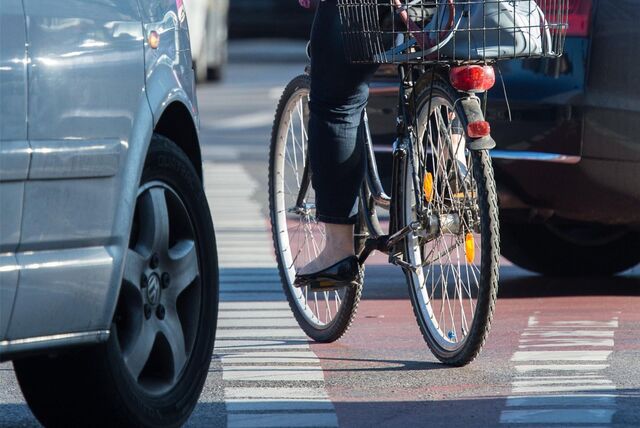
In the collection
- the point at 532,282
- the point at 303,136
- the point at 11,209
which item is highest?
the point at 11,209

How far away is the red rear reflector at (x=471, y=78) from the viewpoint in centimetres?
523

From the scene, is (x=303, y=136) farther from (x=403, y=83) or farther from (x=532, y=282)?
(x=532, y=282)

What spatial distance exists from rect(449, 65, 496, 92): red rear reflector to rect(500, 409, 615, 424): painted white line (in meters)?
1.00

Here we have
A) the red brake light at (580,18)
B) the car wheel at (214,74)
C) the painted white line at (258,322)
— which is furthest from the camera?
the car wheel at (214,74)

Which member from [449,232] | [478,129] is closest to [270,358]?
[449,232]

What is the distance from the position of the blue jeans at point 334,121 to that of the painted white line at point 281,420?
44.3 inches

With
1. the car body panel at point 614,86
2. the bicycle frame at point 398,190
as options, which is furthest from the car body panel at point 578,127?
the bicycle frame at point 398,190

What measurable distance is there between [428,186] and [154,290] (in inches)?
52.9

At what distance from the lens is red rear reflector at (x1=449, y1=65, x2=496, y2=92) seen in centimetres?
523

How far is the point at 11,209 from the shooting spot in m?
3.81

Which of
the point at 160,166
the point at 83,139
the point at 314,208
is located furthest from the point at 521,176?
the point at 83,139

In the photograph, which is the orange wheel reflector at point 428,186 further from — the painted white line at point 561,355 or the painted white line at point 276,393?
the painted white line at point 276,393

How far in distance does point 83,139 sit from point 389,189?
185 centimetres

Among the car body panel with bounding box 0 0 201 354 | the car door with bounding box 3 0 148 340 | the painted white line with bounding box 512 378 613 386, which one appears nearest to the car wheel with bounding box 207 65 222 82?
the painted white line with bounding box 512 378 613 386
